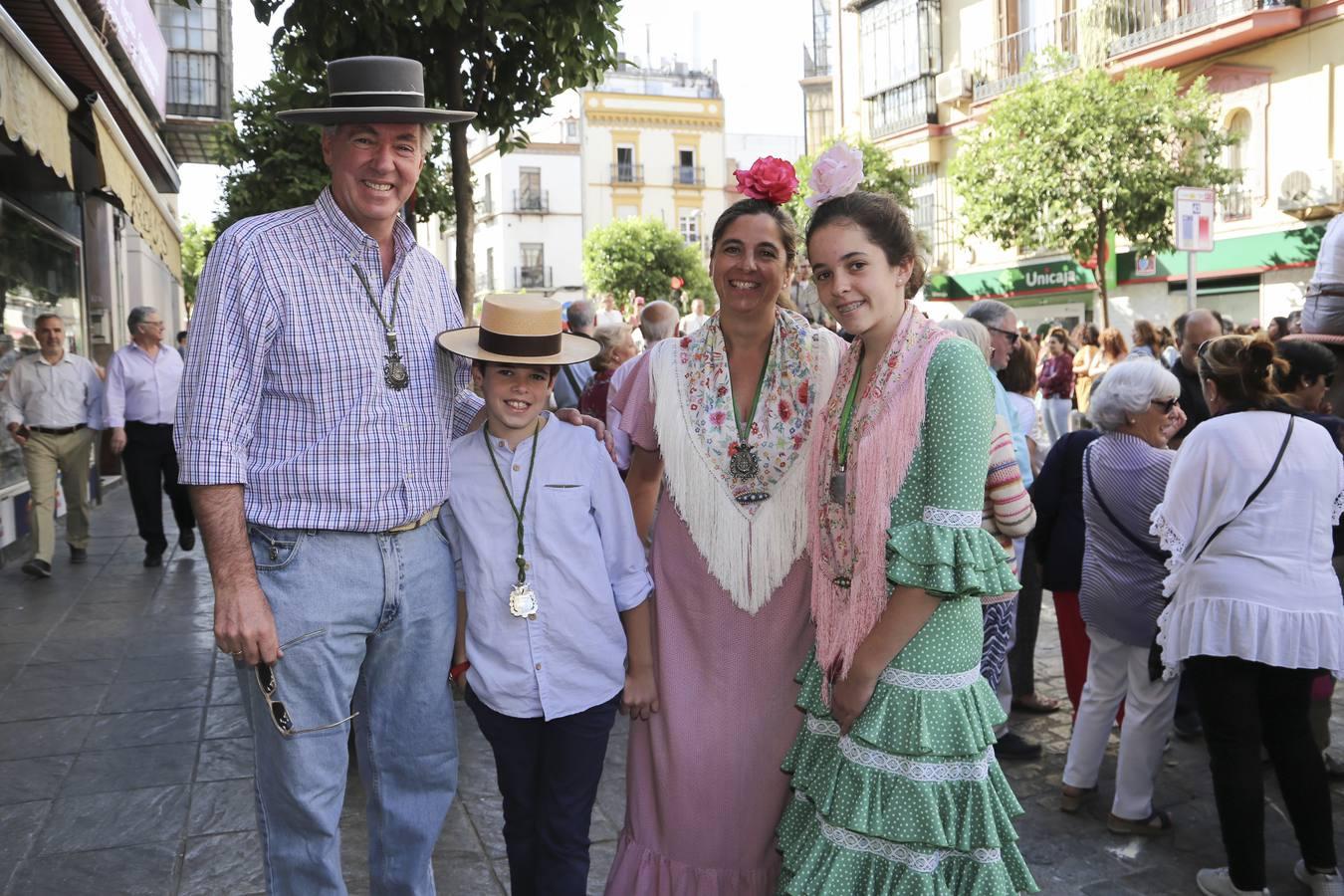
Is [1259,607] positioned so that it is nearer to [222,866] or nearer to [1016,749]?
[1016,749]

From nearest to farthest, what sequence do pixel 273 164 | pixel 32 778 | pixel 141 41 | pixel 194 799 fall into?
pixel 194 799, pixel 32 778, pixel 141 41, pixel 273 164

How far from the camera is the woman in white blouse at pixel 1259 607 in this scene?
11.5 ft

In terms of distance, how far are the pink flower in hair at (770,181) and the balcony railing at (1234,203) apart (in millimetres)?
20109

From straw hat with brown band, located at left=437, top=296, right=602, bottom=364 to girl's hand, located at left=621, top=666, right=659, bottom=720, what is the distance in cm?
82

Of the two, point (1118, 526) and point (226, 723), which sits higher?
point (1118, 526)

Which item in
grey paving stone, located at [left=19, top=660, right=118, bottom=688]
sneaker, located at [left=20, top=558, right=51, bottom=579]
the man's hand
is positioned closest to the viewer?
the man's hand

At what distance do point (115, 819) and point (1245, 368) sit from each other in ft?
13.3

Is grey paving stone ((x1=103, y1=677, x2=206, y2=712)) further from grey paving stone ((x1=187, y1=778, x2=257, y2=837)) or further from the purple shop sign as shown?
the purple shop sign

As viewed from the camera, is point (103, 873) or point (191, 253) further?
point (191, 253)

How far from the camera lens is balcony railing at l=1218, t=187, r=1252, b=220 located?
20.7m

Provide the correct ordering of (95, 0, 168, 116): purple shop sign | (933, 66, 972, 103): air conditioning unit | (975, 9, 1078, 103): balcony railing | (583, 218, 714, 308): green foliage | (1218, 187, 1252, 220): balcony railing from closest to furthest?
(95, 0, 168, 116): purple shop sign
(1218, 187, 1252, 220): balcony railing
(975, 9, 1078, 103): balcony railing
(933, 66, 972, 103): air conditioning unit
(583, 218, 714, 308): green foliage

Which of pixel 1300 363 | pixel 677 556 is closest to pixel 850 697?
pixel 677 556

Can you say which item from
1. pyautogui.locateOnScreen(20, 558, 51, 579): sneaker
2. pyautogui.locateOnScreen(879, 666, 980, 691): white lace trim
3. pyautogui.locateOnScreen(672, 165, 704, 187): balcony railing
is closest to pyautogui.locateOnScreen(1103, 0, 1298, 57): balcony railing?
pyautogui.locateOnScreen(20, 558, 51, 579): sneaker

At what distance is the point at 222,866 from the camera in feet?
12.0
